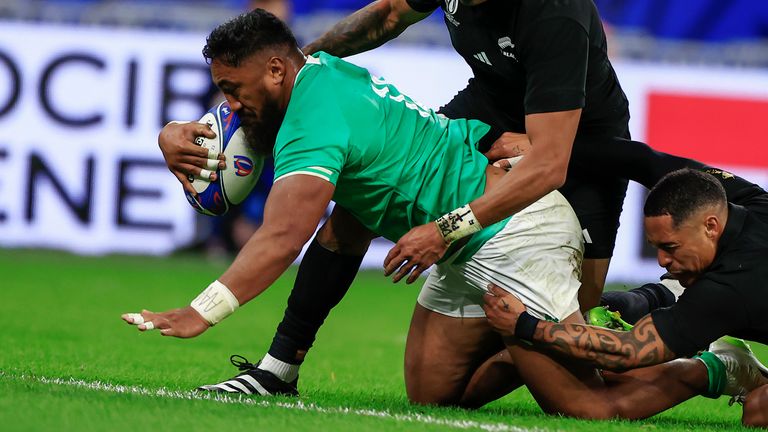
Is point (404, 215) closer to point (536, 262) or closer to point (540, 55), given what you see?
point (536, 262)

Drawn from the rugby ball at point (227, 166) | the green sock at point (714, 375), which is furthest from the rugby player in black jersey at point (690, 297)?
the rugby ball at point (227, 166)

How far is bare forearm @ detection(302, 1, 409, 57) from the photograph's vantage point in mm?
6379

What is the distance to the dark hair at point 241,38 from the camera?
16.4 feet

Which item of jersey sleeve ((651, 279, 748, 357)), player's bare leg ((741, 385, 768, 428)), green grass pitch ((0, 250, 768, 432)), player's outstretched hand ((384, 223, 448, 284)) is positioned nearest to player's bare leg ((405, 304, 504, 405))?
green grass pitch ((0, 250, 768, 432))

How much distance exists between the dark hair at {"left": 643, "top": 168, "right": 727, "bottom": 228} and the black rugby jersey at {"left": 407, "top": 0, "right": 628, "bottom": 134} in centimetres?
49

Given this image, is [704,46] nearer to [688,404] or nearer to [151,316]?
[688,404]

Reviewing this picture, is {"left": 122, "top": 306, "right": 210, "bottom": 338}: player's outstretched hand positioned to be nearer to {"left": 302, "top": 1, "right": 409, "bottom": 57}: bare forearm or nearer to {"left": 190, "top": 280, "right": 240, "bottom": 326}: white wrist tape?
{"left": 190, "top": 280, "right": 240, "bottom": 326}: white wrist tape

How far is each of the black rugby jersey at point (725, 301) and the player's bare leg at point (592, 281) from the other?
906mm

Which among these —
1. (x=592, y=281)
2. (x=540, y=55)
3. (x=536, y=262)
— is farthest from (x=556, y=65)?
(x=592, y=281)

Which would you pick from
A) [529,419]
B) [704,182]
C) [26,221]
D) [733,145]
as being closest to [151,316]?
[529,419]

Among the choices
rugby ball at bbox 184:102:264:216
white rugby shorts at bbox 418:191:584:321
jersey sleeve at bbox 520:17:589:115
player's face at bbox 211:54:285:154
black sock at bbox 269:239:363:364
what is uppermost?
jersey sleeve at bbox 520:17:589:115

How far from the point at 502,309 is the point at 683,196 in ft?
2.84

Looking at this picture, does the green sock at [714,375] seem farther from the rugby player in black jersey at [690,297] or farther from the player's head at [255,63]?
the player's head at [255,63]

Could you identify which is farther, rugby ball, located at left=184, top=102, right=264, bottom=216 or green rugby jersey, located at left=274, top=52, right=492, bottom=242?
rugby ball, located at left=184, top=102, right=264, bottom=216
